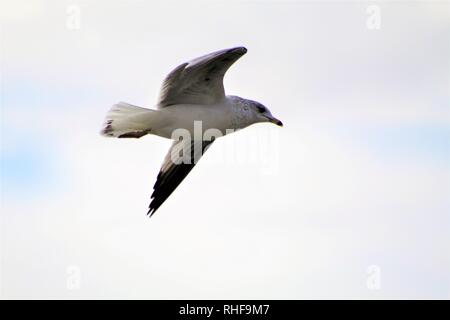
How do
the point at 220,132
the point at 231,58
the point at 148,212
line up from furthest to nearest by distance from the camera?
the point at 148,212 < the point at 220,132 < the point at 231,58

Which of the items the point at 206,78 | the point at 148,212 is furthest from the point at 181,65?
the point at 148,212

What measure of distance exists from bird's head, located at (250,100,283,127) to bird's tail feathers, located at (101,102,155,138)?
79 cm

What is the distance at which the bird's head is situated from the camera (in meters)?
8.00

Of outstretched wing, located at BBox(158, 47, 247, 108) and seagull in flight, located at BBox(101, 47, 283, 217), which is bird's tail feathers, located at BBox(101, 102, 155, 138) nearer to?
seagull in flight, located at BBox(101, 47, 283, 217)

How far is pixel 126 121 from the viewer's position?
7598 mm

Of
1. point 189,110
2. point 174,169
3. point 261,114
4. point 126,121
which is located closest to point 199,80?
point 189,110

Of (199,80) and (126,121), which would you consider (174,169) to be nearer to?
(126,121)

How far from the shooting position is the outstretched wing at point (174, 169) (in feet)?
27.3

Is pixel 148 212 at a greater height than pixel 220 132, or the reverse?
pixel 220 132

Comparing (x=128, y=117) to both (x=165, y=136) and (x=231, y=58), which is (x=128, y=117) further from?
(x=231, y=58)

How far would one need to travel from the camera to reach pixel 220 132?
307 inches

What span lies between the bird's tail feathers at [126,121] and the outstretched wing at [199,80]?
166mm

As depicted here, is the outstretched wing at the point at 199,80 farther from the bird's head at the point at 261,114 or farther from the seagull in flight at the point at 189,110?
the bird's head at the point at 261,114

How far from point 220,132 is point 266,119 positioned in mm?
458
